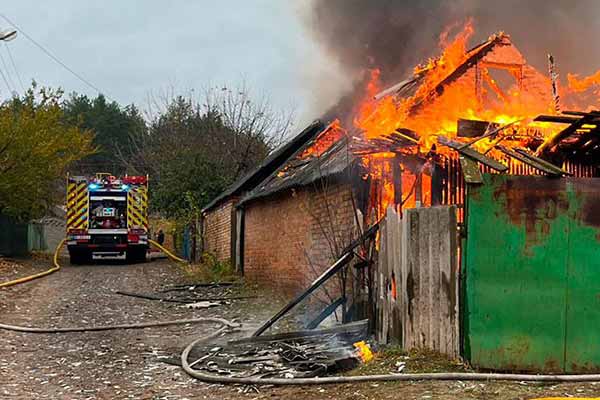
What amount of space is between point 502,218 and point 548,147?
2.23 meters

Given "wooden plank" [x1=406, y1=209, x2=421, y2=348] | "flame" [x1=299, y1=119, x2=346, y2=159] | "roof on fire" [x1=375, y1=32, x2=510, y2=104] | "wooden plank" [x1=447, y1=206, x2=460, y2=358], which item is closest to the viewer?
"wooden plank" [x1=447, y1=206, x2=460, y2=358]

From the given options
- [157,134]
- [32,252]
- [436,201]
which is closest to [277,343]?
[436,201]

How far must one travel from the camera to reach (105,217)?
2341cm

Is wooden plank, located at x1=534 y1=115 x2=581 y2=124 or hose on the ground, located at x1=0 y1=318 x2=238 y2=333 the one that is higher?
wooden plank, located at x1=534 y1=115 x2=581 y2=124

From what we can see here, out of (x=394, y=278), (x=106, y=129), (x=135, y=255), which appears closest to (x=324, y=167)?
(x=394, y=278)

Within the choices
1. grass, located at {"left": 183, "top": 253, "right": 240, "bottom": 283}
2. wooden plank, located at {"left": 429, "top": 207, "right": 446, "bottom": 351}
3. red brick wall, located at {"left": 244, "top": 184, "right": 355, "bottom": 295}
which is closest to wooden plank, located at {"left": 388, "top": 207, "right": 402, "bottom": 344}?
wooden plank, located at {"left": 429, "top": 207, "right": 446, "bottom": 351}

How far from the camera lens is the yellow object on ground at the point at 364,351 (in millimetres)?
6275

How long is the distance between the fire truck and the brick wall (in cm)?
243

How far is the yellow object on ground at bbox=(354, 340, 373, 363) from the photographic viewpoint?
6275 millimetres

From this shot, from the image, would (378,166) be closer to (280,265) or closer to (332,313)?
(332,313)

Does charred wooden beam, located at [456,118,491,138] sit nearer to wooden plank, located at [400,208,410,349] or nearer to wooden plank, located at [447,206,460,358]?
wooden plank, located at [400,208,410,349]

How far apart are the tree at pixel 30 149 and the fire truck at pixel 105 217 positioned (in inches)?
48.4

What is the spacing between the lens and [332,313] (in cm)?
877

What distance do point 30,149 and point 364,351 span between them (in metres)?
15.2
